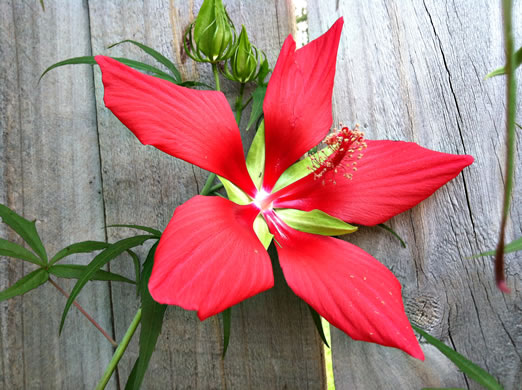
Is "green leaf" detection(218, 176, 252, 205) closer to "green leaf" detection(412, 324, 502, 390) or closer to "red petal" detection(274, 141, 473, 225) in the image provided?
"red petal" detection(274, 141, 473, 225)

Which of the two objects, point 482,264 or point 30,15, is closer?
point 482,264

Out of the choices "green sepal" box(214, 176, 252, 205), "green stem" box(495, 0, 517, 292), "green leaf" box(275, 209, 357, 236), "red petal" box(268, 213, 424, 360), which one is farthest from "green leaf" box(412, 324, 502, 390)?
"green stem" box(495, 0, 517, 292)

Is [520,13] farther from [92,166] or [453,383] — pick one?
[92,166]

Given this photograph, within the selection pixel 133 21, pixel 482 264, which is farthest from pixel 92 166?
pixel 482 264

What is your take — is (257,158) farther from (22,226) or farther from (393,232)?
(22,226)

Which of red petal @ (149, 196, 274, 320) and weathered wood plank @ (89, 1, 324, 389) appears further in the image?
weathered wood plank @ (89, 1, 324, 389)

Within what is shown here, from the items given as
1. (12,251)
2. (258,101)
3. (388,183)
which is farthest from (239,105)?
(12,251)
